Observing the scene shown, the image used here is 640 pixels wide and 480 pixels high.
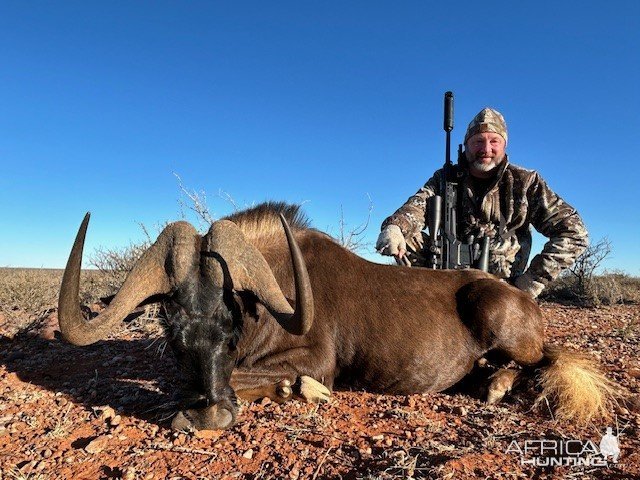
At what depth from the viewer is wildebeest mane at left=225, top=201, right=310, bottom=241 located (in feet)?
13.9

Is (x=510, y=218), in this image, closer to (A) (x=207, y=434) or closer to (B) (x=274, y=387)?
(B) (x=274, y=387)

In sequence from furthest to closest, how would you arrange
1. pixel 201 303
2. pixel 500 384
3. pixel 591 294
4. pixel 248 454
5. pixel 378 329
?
pixel 591 294 < pixel 378 329 < pixel 500 384 < pixel 201 303 < pixel 248 454

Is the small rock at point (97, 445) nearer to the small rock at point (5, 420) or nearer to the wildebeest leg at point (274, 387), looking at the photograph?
the small rock at point (5, 420)

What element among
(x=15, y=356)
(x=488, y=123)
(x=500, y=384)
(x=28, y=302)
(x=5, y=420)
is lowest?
(x=5, y=420)

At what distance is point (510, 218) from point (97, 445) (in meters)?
4.87

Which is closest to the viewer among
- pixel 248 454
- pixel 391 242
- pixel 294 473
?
pixel 294 473

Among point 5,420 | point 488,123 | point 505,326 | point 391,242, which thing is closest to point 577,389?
point 505,326

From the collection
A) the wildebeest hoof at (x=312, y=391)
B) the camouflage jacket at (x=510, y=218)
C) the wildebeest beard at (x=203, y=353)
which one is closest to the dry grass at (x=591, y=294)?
the camouflage jacket at (x=510, y=218)

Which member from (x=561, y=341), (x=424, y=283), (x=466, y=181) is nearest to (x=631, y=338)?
(x=561, y=341)

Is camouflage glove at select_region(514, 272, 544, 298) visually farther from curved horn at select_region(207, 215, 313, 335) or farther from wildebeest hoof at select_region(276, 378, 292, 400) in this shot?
curved horn at select_region(207, 215, 313, 335)

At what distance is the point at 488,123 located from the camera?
587 cm

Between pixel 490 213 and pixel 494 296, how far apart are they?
1955 mm

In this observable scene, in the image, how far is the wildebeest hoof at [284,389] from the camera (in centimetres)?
358

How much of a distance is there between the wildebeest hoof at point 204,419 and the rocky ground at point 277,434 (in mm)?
52
